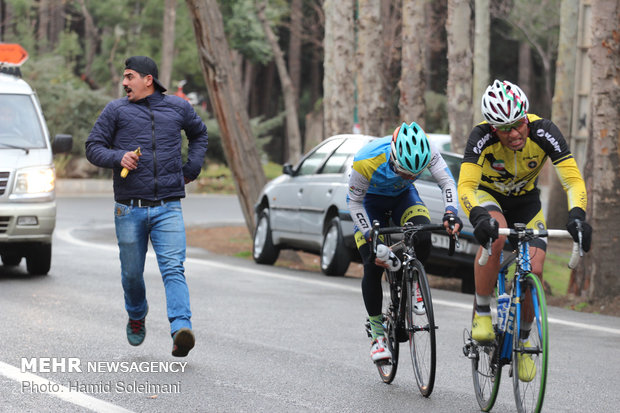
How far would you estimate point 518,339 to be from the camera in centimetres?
636

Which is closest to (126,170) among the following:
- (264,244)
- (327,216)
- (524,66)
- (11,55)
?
(11,55)

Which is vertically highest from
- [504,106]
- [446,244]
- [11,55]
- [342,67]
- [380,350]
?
[342,67]

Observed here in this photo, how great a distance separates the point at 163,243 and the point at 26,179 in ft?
18.1

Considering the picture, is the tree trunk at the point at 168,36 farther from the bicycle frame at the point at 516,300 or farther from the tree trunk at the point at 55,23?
the bicycle frame at the point at 516,300

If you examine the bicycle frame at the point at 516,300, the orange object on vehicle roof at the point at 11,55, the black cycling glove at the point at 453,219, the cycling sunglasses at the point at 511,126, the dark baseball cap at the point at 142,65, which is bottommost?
the bicycle frame at the point at 516,300

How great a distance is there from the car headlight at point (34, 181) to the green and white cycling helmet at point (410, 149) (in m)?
6.81

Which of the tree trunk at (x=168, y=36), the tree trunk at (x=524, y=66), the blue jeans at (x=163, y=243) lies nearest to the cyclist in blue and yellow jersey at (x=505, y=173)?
the blue jeans at (x=163, y=243)

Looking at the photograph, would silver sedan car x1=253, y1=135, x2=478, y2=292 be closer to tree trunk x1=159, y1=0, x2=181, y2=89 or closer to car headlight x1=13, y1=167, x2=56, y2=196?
car headlight x1=13, y1=167, x2=56, y2=196

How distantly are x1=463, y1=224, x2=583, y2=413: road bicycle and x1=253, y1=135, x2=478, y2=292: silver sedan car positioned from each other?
6600mm

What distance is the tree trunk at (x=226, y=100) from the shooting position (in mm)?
18297

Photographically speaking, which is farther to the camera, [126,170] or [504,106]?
[126,170]

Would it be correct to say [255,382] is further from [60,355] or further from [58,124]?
[58,124]

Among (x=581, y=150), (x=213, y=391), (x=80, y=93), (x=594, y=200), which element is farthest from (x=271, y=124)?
(x=213, y=391)

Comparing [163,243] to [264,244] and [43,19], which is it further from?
[43,19]
